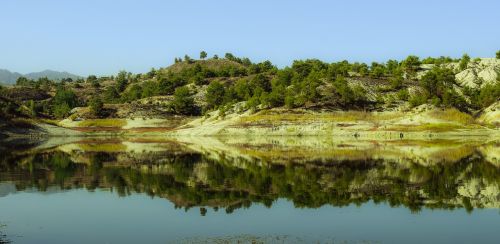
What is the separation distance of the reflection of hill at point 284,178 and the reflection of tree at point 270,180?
0.07 metres

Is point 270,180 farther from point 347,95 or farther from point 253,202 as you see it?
point 347,95

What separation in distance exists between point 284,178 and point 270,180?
6.25 feet

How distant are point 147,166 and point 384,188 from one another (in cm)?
3038

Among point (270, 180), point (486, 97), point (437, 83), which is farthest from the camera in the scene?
point (437, 83)

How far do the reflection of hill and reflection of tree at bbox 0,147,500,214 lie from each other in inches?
2.7

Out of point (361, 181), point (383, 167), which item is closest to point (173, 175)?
point (361, 181)

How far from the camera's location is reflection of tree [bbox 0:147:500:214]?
37812 mm

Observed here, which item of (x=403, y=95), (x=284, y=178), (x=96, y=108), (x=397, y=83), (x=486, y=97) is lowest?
(x=284, y=178)

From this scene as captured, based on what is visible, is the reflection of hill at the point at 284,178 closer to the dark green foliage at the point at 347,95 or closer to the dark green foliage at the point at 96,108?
the dark green foliage at the point at 347,95

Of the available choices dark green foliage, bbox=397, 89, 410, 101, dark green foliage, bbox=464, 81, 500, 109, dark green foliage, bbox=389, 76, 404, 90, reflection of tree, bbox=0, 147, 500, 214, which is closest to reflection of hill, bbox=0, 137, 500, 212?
reflection of tree, bbox=0, 147, 500, 214

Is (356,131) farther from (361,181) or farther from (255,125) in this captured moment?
(361,181)

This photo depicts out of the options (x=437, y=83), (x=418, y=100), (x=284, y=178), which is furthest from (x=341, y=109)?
(x=284, y=178)

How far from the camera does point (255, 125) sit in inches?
5945

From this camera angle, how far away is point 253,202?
36812mm
